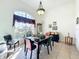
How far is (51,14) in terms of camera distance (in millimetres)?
9625

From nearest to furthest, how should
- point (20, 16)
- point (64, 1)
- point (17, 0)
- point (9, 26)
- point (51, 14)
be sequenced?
point (9, 26) < point (17, 0) < point (20, 16) < point (64, 1) < point (51, 14)

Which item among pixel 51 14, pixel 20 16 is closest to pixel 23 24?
pixel 20 16

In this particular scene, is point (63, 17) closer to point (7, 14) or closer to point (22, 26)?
point (22, 26)

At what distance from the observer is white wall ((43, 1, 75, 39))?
8650 mm

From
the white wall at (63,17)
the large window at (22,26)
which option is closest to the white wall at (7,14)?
the large window at (22,26)

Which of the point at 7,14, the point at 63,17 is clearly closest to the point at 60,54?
the point at 7,14

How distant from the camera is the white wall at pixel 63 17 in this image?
8.65 meters

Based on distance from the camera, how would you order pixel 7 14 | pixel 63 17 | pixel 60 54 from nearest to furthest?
pixel 60 54 < pixel 7 14 < pixel 63 17

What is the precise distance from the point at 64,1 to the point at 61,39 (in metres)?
3.21

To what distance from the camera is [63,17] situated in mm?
9062

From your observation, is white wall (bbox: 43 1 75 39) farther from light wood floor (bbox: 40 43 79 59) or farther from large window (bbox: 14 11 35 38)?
light wood floor (bbox: 40 43 79 59)

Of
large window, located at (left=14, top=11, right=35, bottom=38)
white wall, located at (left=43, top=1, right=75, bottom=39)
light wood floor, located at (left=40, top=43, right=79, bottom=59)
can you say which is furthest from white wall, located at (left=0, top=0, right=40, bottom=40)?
white wall, located at (left=43, top=1, right=75, bottom=39)

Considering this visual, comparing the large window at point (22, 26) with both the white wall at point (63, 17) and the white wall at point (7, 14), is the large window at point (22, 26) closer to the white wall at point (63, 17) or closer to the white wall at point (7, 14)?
the white wall at point (7, 14)

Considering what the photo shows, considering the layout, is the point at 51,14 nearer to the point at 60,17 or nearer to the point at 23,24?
the point at 60,17
